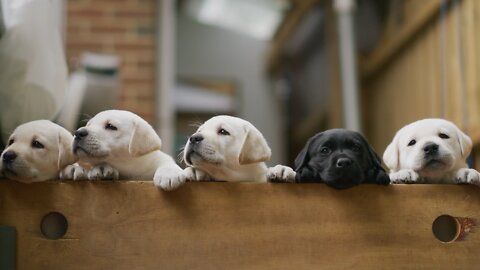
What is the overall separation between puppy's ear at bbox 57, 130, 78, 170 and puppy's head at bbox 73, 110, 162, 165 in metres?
0.04

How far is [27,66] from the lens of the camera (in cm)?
176

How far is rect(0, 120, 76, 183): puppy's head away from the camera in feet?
4.76

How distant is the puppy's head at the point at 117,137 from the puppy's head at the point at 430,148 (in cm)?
59

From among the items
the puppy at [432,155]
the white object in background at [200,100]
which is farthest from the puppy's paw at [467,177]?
the white object in background at [200,100]

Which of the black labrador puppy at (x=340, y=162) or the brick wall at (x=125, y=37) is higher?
the brick wall at (x=125, y=37)

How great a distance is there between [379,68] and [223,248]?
3.12 metres

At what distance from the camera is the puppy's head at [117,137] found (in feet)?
4.99

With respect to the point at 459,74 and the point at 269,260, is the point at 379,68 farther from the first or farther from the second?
the point at 269,260

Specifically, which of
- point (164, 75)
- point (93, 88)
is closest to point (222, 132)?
point (93, 88)

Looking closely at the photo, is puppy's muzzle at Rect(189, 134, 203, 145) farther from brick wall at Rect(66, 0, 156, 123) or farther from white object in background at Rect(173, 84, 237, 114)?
white object in background at Rect(173, 84, 237, 114)

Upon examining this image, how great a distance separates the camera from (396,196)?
1.50m

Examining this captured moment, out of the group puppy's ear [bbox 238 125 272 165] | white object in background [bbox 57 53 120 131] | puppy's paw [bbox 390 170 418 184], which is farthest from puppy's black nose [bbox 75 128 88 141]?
white object in background [bbox 57 53 120 131]

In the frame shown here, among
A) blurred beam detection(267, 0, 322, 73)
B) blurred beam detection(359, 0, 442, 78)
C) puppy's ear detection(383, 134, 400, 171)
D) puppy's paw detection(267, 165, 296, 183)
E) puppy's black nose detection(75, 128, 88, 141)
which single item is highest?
blurred beam detection(267, 0, 322, 73)

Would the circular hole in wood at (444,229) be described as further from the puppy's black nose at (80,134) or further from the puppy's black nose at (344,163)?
the puppy's black nose at (80,134)
